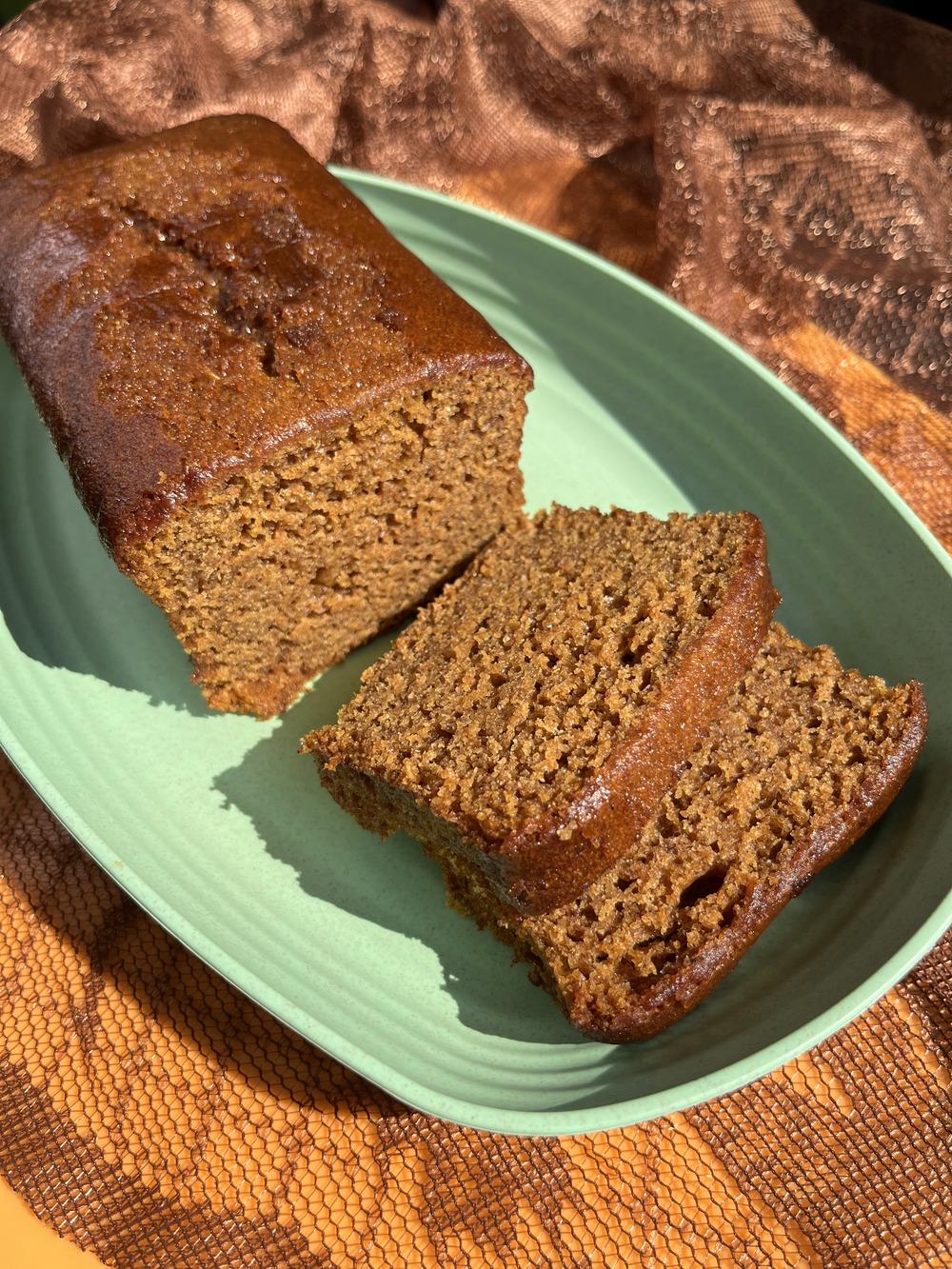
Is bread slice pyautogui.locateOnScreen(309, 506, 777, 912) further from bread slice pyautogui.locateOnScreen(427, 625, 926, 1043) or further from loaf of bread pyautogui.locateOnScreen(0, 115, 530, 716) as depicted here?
loaf of bread pyautogui.locateOnScreen(0, 115, 530, 716)

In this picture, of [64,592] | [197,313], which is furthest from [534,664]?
[64,592]

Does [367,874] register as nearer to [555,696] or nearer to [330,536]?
[555,696]

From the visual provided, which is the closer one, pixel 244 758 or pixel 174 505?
pixel 174 505

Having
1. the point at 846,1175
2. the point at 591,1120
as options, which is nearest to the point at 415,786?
the point at 591,1120

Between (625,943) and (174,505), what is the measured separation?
140 centimetres

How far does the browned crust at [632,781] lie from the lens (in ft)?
6.77

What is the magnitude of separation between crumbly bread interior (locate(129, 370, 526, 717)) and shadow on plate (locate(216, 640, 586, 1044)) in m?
0.15

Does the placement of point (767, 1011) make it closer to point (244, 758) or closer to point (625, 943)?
point (625, 943)

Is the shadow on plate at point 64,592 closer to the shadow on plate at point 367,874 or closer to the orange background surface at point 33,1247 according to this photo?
the shadow on plate at point 367,874

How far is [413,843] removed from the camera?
2.59 m

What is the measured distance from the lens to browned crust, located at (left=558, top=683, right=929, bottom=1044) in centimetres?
207

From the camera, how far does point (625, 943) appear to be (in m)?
2.17

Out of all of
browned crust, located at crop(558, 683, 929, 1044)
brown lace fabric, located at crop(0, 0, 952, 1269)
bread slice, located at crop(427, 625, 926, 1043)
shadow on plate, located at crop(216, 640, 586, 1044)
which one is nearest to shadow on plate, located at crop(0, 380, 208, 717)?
shadow on plate, located at crop(216, 640, 586, 1044)

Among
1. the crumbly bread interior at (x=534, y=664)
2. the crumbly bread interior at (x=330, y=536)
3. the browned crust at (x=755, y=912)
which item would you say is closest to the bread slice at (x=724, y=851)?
the browned crust at (x=755, y=912)
